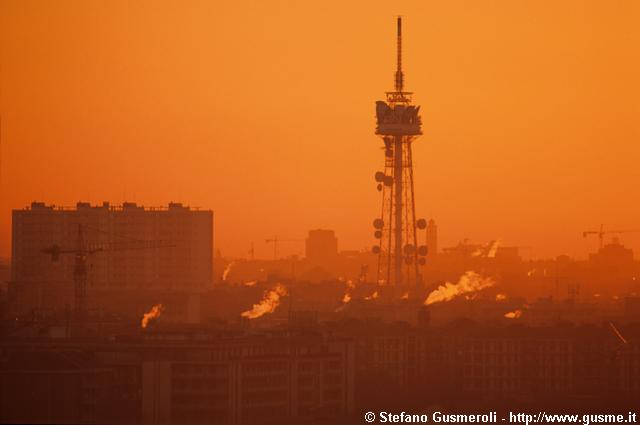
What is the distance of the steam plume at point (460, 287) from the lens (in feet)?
522

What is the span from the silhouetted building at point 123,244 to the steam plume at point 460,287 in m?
19.1

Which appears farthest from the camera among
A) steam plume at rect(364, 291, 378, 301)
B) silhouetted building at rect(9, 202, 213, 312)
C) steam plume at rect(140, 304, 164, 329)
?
silhouetted building at rect(9, 202, 213, 312)

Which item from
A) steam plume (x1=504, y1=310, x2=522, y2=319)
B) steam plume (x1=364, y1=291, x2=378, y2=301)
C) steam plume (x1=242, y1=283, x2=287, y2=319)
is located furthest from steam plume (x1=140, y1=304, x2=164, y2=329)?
steam plume (x1=504, y1=310, x2=522, y2=319)

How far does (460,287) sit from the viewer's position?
169 m

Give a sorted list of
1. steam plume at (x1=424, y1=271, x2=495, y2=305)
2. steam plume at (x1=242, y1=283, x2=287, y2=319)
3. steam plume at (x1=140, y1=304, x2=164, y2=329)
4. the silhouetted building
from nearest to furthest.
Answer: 1. steam plume at (x1=140, y1=304, x2=164, y2=329)
2. steam plume at (x1=242, y1=283, x2=287, y2=319)
3. steam plume at (x1=424, y1=271, x2=495, y2=305)
4. the silhouetted building

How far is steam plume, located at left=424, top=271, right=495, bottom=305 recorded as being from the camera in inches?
6260

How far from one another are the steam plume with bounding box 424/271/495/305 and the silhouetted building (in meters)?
19.1

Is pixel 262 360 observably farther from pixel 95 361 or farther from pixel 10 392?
pixel 10 392

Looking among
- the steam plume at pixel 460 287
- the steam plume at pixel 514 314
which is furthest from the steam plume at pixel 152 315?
the steam plume at pixel 514 314

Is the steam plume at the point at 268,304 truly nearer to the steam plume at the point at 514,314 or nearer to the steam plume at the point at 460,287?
the steam plume at the point at 460,287

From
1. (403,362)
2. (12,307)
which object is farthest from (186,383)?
(12,307)

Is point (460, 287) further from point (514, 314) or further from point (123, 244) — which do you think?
point (123, 244)

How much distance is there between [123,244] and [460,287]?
27.0 meters

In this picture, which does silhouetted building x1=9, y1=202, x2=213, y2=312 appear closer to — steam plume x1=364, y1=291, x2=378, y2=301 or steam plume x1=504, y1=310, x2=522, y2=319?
steam plume x1=364, y1=291, x2=378, y2=301
